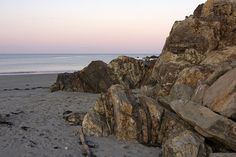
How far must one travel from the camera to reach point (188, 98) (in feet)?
39.5

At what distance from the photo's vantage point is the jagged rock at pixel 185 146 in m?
9.62

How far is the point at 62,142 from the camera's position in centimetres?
1163

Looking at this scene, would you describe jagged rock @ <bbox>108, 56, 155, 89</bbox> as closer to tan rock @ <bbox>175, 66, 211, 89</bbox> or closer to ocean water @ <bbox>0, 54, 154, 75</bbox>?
tan rock @ <bbox>175, 66, 211, 89</bbox>

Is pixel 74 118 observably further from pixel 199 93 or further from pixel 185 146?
pixel 185 146

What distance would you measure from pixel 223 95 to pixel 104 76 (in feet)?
42.6

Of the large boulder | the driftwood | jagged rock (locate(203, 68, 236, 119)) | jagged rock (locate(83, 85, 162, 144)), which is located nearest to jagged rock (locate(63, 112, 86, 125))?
jagged rock (locate(83, 85, 162, 144))

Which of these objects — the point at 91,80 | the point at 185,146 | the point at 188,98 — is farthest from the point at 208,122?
the point at 91,80

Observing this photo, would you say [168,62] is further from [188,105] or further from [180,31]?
[188,105]

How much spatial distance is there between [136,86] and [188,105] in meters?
12.6

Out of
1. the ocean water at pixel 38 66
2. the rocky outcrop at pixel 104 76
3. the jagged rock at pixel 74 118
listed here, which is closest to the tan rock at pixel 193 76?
the jagged rock at pixel 74 118

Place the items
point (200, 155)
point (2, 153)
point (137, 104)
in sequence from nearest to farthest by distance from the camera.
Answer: point (200, 155) < point (2, 153) < point (137, 104)

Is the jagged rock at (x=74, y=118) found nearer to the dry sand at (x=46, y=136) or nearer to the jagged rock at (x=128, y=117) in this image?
the dry sand at (x=46, y=136)

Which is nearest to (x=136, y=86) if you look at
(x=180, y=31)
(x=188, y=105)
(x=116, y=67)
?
(x=116, y=67)

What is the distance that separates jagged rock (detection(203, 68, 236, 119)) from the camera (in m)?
10.1
